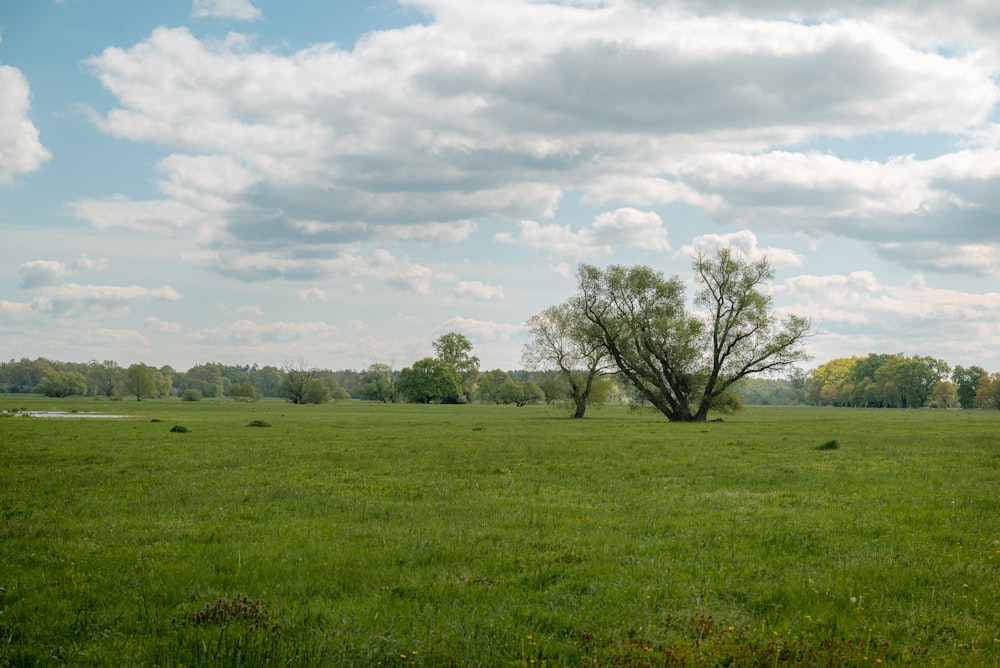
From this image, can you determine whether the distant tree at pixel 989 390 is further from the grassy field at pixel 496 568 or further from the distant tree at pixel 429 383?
the grassy field at pixel 496 568

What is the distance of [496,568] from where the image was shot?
1068cm

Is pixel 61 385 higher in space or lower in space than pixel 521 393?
higher

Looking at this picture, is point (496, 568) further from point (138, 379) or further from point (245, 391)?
point (245, 391)

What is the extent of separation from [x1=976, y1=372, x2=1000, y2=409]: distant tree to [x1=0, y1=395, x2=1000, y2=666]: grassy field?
534ft

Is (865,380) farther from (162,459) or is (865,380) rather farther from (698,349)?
(162,459)

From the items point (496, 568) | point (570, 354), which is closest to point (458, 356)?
point (570, 354)

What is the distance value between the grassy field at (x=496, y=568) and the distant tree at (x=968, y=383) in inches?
6805

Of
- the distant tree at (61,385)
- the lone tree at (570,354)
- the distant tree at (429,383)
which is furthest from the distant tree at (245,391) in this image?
the lone tree at (570,354)

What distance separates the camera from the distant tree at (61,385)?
574 feet

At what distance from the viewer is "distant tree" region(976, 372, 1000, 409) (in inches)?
6112

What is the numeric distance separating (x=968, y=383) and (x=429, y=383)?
125997 mm

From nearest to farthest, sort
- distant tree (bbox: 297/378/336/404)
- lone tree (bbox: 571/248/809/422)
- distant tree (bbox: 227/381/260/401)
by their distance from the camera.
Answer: lone tree (bbox: 571/248/809/422)
distant tree (bbox: 297/378/336/404)
distant tree (bbox: 227/381/260/401)

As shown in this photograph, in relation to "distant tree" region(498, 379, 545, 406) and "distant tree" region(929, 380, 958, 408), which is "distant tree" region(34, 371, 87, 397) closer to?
"distant tree" region(498, 379, 545, 406)

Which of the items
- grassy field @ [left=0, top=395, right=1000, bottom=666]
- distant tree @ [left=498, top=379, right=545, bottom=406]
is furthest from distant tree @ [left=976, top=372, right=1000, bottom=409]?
grassy field @ [left=0, top=395, right=1000, bottom=666]
